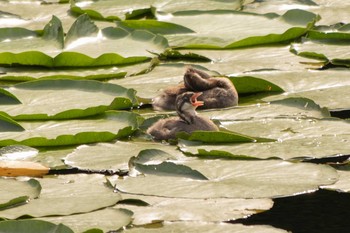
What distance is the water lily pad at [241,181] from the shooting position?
4.81m

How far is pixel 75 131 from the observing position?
5691mm

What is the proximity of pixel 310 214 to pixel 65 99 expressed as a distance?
1.94 meters

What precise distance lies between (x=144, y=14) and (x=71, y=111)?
2.41m

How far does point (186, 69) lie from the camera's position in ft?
21.5

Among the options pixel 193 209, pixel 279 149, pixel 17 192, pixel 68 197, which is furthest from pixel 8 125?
pixel 193 209

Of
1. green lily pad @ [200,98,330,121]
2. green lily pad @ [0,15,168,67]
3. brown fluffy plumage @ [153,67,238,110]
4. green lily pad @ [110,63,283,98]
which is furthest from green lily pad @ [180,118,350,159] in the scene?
green lily pad @ [0,15,168,67]

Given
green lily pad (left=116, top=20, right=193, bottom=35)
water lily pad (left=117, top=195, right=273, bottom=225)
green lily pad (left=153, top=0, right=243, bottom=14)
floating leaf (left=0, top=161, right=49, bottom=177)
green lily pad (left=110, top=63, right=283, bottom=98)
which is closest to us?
water lily pad (left=117, top=195, right=273, bottom=225)

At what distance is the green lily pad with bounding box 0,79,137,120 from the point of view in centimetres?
592

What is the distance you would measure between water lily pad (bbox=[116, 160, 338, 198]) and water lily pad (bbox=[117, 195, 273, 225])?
5 centimetres

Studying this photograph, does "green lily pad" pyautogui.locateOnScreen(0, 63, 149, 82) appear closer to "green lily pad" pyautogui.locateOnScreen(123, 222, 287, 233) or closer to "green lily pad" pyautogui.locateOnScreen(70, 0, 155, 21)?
"green lily pad" pyautogui.locateOnScreen(70, 0, 155, 21)

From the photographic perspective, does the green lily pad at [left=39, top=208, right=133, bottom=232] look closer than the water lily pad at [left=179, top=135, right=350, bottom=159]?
Yes

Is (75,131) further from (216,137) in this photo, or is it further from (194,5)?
(194,5)

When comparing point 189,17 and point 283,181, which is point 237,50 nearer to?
point 189,17

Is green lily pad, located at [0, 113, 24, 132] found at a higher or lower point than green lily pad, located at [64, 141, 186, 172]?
higher
